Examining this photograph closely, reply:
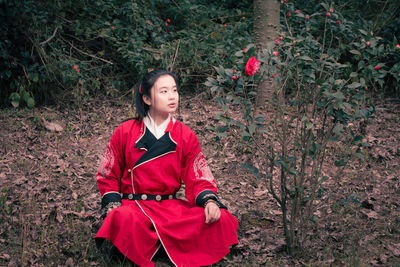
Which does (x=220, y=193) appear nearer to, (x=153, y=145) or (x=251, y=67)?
(x=153, y=145)

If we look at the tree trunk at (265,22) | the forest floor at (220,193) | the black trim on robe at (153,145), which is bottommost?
the forest floor at (220,193)

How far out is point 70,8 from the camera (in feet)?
20.7

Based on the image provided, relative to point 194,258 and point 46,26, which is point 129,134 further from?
point 46,26

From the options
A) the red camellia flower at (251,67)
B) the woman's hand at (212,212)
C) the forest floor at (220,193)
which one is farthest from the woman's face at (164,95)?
the forest floor at (220,193)

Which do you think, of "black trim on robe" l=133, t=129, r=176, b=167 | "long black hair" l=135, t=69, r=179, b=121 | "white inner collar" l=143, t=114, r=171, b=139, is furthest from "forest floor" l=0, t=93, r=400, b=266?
"long black hair" l=135, t=69, r=179, b=121

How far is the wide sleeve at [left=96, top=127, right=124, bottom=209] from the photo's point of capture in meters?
2.76

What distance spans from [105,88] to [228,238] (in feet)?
13.7

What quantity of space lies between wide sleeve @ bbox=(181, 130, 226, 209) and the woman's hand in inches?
4.8

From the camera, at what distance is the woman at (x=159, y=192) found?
2.63 metres

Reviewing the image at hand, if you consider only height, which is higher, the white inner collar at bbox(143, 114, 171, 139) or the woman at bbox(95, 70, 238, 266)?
the white inner collar at bbox(143, 114, 171, 139)

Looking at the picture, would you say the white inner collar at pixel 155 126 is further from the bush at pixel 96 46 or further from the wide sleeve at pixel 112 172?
the bush at pixel 96 46

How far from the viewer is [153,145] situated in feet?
9.13

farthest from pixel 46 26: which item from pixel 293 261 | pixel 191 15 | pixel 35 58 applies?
pixel 293 261

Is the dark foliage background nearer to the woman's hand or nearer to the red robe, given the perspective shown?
the red robe
